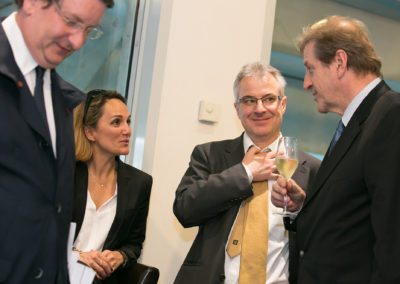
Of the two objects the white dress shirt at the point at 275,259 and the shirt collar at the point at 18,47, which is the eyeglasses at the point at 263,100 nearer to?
the white dress shirt at the point at 275,259

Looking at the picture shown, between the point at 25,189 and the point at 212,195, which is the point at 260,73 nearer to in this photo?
the point at 212,195

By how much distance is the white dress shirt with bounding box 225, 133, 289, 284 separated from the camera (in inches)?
83.1

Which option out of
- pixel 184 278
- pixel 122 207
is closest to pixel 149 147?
pixel 122 207

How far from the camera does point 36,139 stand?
4.42 feet

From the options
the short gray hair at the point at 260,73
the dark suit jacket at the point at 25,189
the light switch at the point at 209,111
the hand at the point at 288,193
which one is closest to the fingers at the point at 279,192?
the hand at the point at 288,193

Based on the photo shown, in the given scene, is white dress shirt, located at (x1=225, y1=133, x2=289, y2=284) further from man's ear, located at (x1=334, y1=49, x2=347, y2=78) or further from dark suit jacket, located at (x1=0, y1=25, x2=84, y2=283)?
dark suit jacket, located at (x1=0, y1=25, x2=84, y2=283)

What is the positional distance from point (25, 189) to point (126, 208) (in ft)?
4.71

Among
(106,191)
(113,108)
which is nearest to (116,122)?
(113,108)

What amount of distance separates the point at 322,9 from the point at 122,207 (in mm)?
2484

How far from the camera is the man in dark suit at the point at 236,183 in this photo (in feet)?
7.00

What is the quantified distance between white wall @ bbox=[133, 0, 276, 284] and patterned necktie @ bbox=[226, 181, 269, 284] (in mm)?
1021

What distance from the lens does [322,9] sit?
162 inches

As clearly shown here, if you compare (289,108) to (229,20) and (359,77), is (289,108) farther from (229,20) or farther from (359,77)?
(359,77)

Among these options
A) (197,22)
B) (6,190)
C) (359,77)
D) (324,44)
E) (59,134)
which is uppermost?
(197,22)
